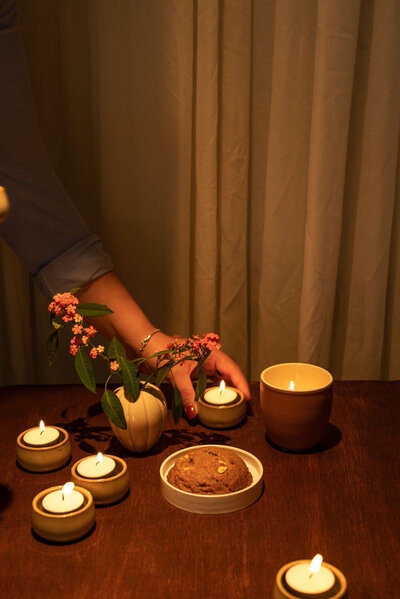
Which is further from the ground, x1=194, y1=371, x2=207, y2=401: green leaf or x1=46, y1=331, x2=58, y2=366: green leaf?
x1=46, y1=331, x2=58, y2=366: green leaf

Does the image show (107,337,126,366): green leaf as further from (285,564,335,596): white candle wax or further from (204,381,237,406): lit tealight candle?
(285,564,335,596): white candle wax

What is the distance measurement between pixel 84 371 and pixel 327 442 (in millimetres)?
393

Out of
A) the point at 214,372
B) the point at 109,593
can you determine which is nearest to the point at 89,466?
the point at 109,593

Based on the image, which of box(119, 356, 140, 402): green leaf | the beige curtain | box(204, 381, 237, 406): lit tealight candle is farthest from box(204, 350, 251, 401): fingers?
the beige curtain

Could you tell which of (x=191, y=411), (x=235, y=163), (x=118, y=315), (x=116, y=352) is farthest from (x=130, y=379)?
(x=235, y=163)

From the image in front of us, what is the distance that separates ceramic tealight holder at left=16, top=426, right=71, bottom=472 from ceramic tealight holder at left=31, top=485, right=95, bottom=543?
0.13 m

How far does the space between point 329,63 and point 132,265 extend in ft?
2.03

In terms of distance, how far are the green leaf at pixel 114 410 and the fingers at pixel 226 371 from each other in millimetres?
257

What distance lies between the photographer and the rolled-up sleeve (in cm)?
117

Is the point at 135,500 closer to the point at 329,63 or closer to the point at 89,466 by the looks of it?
the point at 89,466

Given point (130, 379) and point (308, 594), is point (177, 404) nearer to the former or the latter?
point (130, 379)

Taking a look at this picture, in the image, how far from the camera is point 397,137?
53.3 inches

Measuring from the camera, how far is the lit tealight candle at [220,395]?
3.30 feet

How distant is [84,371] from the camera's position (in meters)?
0.88
